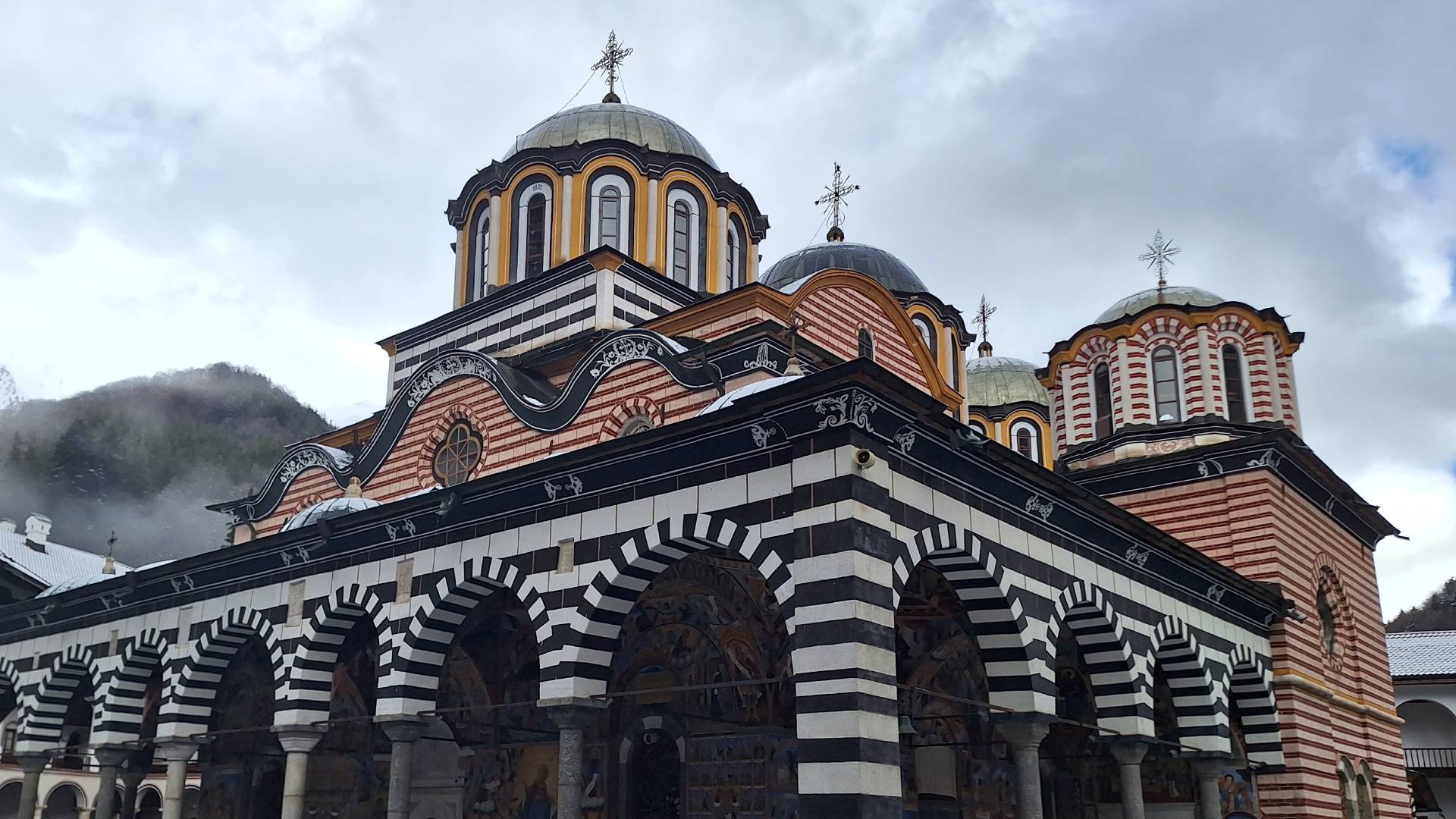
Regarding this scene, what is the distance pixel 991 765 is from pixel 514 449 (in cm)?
754

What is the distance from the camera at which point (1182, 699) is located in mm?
15680

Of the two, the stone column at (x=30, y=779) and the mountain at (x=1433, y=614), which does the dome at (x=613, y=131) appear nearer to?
the stone column at (x=30, y=779)

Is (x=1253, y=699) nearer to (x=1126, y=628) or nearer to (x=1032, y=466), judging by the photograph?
(x=1126, y=628)

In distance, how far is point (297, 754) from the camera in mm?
14070

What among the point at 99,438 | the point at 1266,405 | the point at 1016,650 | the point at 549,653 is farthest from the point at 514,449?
the point at 99,438

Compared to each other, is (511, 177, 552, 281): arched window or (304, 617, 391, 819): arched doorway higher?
(511, 177, 552, 281): arched window

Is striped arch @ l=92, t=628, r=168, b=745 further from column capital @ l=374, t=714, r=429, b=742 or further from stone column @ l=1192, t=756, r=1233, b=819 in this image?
stone column @ l=1192, t=756, r=1233, b=819

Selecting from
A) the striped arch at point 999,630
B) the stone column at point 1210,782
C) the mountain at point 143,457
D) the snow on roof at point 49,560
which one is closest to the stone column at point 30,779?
the striped arch at point 999,630

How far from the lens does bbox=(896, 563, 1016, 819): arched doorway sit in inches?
591

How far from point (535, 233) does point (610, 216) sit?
142 cm

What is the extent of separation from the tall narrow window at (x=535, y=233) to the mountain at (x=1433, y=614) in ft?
153

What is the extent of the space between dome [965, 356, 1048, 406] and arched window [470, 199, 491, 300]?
14.6m

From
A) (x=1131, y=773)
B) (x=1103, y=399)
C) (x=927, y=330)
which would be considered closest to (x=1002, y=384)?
(x=927, y=330)

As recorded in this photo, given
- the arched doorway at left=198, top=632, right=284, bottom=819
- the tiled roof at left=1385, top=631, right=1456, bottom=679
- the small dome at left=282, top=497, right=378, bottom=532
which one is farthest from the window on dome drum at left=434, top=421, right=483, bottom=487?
the tiled roof at left=1385, top=631, right=1456, bottom=679
